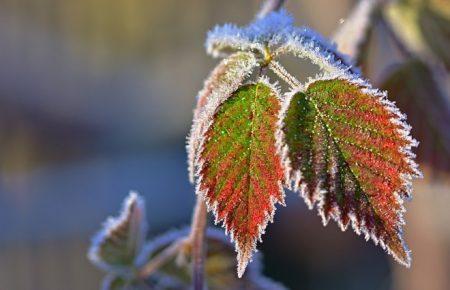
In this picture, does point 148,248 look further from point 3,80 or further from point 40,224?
point 3,80

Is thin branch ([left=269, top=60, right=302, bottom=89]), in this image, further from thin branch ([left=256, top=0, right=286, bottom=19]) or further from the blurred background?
the blurred background

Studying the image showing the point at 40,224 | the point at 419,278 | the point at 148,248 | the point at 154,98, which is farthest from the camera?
the point at 154,98

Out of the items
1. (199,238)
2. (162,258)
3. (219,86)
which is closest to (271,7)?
(219,86)

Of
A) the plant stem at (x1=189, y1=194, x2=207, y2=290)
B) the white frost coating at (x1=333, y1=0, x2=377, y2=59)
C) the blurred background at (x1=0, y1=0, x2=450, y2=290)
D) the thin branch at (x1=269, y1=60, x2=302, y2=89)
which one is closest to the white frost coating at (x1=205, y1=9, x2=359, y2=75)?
the thin branch at (x1=269, y1=60, x2=302, y2=89)

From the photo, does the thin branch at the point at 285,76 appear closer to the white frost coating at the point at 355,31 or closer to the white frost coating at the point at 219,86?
the white frost coating at the point at 219,86

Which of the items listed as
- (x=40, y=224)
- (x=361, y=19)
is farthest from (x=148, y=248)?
(x=40, y=224)

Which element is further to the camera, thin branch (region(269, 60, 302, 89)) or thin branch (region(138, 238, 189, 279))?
thin branch (region(138, 238, 189, 279))

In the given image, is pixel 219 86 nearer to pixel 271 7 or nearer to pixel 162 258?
Result: pixel 271 7
